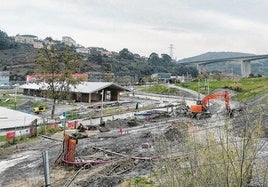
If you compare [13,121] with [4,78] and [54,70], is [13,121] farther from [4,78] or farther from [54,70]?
[4,78]

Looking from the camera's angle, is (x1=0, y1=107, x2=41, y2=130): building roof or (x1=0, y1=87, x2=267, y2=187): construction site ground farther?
(x1=0, y1=107, x2=41, y2=130): building roof

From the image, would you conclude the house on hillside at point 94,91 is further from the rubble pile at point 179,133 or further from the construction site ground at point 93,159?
the rubble pile at point 179,133

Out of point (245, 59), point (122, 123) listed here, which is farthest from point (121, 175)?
point (245, 59)

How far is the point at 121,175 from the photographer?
54.1 ft

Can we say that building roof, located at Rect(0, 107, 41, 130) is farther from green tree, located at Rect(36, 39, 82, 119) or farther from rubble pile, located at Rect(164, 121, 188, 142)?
rubble pile, located at Rect(164, 121, 188, 142)

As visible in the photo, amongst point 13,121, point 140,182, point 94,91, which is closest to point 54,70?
point 13,121

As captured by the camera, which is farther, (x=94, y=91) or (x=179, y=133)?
(x=94, y=91)

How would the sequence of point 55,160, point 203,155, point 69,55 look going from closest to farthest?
point 203,155 < point 55,160 < point 69,55

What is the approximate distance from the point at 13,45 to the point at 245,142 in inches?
7685

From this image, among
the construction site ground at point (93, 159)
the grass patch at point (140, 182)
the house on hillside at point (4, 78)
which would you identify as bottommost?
the construction site ground at point (93, 159)

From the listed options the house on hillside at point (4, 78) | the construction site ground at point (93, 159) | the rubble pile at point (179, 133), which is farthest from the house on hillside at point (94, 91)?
the house on hillside at point (4, 78)

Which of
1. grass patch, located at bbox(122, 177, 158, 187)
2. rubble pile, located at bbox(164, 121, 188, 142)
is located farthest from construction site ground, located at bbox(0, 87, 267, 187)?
grass patch, located at bbox(122, 177, 158, 187)

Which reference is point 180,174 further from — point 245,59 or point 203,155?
point 245,59

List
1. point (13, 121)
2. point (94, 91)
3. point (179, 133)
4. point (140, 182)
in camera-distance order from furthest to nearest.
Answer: point (94, 91) < point (13, 121) < point (179, 133) < point (140, 182)
